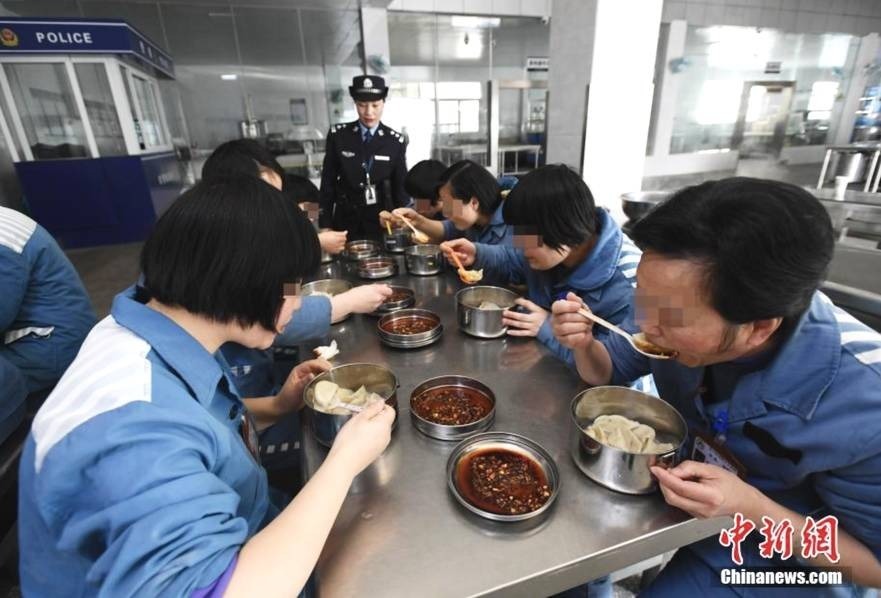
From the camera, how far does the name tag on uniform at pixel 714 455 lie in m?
1.08

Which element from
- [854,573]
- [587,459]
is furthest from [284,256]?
[854,573]

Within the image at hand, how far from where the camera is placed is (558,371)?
5.43 feet

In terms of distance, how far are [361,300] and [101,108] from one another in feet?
26.6

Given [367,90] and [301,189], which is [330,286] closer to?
[301,189]

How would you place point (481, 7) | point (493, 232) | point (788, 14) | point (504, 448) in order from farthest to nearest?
point (788, 14) < point (481, 7) < point (493, 232) < point (504, 448)

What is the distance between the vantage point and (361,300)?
6.82 feet

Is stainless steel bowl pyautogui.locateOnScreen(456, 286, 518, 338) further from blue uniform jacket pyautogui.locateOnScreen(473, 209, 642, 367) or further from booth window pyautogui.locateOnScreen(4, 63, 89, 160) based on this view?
booth window pyautogui.locateOnScreen(4, 63, 89, 160)

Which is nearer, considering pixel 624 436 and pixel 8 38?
pixel 624 436

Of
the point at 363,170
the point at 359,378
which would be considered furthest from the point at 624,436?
the point at 363,170

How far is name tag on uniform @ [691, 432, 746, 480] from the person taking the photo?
3.55 feet

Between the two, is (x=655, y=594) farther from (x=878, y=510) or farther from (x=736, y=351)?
(x=736, y=351)

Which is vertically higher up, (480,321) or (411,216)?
(411,216)

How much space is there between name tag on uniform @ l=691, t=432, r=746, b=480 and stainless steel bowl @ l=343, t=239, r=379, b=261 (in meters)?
2.33

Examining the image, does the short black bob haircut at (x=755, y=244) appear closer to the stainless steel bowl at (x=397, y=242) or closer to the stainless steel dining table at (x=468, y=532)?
the stainless steel dining table at (x=468, y=532)
